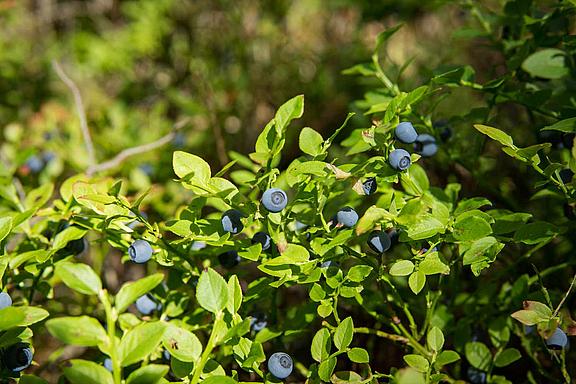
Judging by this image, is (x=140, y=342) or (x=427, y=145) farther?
(x=427, y=145)

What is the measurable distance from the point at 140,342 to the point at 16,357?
255 millimetres

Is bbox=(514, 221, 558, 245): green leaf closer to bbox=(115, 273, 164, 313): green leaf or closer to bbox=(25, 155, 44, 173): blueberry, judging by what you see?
bbox=(115, 273, 164, 313): green leaf

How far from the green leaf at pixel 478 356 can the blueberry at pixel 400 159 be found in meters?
0.39

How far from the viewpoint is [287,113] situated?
0.84 meters

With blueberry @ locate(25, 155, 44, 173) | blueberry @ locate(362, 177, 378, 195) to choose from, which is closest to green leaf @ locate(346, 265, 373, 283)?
blueberry @ locate(362, 177, 378, 195)

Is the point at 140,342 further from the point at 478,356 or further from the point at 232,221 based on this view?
the point at 478,356

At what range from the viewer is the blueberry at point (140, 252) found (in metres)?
0.80

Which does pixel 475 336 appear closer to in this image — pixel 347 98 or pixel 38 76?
pixel 347 98

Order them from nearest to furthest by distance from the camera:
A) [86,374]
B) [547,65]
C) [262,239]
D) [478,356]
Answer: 1. [86,374]
2. [262,239]
3. [478,356]
4. [547,65]

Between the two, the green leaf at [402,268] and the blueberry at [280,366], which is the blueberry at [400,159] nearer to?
the green leaf at [402,268]

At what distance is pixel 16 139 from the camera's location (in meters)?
1.67

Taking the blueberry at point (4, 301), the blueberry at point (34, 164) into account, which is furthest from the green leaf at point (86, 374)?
the blueberry at point (34, 164)

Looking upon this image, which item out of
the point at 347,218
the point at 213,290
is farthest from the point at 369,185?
the point at 213,290

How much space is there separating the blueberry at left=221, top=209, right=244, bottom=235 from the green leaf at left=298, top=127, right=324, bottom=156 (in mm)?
137
